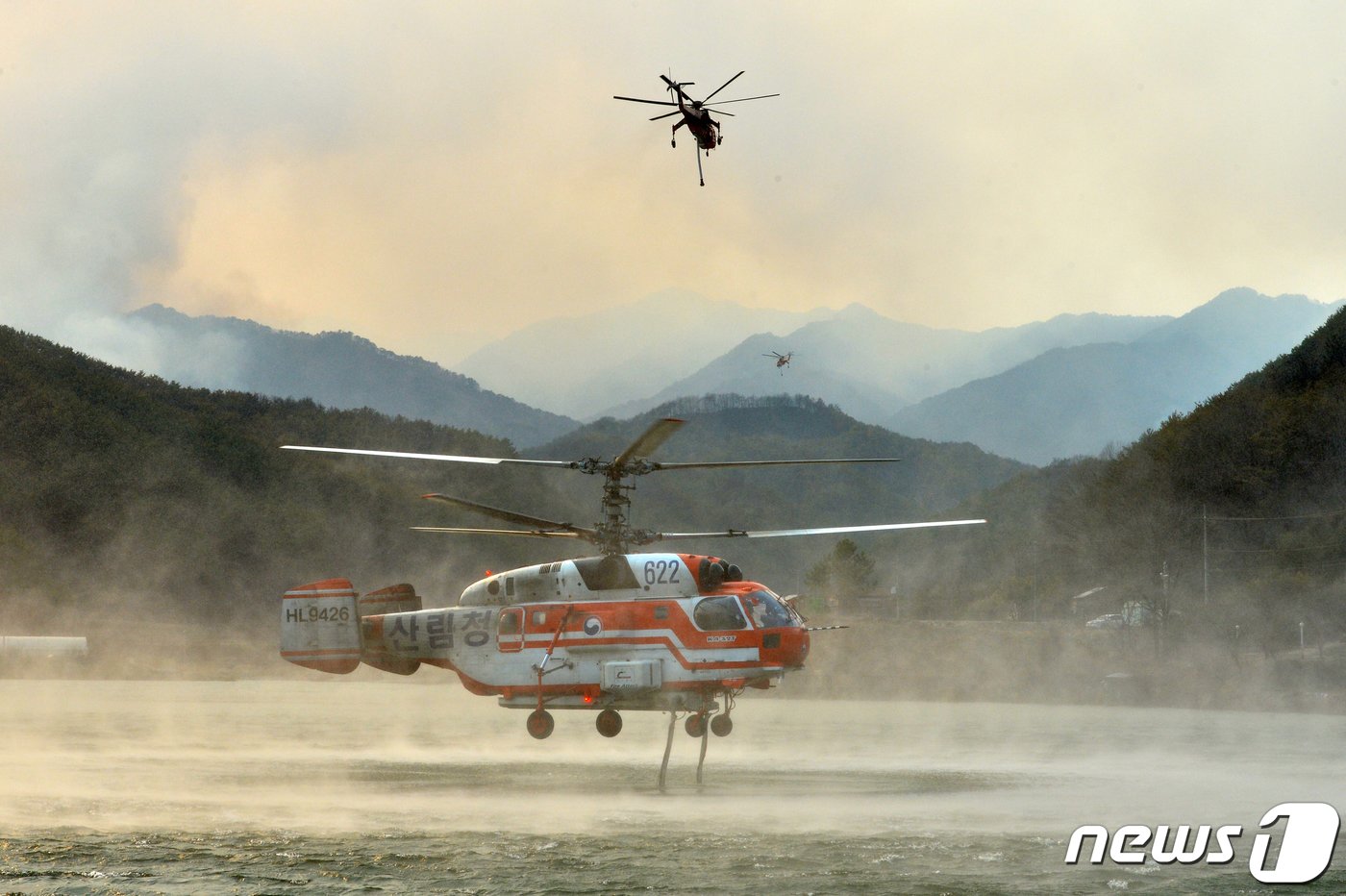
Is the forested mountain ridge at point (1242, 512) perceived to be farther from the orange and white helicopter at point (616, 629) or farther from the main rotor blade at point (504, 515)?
the main rotor blade at point (504, 515)

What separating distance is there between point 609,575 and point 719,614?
3.13 meters

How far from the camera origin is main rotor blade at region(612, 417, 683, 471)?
27456 millimetres

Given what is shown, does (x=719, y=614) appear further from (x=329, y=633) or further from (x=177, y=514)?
(x=177, y=514)

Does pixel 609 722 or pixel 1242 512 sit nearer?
pixel 609 722

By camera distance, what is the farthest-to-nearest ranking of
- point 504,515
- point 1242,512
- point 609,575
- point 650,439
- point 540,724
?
point 1242,512 < point 609,575 < point 540,724 < point 504,515 < point 650,439

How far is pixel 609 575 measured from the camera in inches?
1352

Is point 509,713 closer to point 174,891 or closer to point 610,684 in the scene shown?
point 610,684

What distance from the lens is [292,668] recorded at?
115938 mm

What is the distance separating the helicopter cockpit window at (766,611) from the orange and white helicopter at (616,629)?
3cm

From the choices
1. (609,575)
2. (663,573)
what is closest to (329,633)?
(609,575)

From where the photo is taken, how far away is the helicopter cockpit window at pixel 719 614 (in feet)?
107

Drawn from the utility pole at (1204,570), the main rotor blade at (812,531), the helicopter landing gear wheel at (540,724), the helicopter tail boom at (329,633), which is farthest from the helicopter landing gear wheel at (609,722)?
the utility pole at (1204,570)

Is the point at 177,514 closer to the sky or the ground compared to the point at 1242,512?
closer to the sky

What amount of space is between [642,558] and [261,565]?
117281mm
